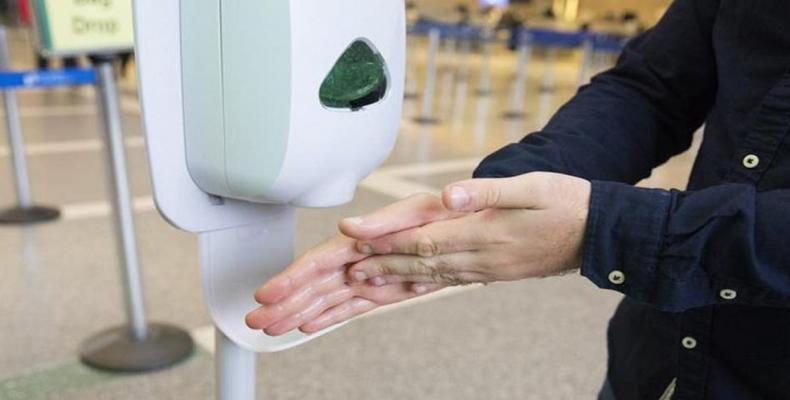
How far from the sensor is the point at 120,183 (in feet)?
6.12

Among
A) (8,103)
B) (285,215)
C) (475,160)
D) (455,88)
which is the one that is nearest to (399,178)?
(475,160)

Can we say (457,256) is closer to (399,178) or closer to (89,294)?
(89,294)

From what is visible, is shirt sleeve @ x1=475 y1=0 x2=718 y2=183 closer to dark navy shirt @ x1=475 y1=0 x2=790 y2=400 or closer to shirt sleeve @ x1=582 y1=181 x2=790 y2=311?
dark navy shirt @ x1=475 y1=0 x2=790 y2=400

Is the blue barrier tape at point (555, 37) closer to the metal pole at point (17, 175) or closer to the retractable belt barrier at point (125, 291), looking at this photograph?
the metal pole at point (17, 175)

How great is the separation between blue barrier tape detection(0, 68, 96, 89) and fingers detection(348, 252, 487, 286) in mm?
1754

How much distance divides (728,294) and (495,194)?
20 centimetres

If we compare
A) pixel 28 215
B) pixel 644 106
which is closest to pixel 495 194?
pixel 644 106

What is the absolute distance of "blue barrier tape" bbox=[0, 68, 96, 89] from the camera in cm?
220

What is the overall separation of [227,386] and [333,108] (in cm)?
36

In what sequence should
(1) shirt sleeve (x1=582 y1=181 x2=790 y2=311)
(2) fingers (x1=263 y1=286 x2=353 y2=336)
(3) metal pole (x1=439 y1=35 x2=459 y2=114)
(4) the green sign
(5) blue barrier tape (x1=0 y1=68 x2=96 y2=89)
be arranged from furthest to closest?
(3) metal pole (x1=439 y1=35 x2=459 y2=114) → (5) blue barrier tape (x1=0 y1=68 x2=96 y2=89) → (4) the green sign → (2) fingers (x1=263 y1=286 x2=353 y2=336) → (1) shirt sleeve (x1=582 y1=181 x2=790 y2=311)

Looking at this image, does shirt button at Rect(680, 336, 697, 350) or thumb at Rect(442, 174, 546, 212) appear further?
shirt button at Rect(680, 336, 697, 350)

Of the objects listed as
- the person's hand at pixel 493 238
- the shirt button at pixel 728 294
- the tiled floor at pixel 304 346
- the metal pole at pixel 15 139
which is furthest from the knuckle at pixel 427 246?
the metal pole at pixel 15 139

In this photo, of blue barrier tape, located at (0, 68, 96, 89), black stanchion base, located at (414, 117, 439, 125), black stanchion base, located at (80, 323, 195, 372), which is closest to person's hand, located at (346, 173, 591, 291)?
black stanchion base, located at (80, 323, 195, 372)

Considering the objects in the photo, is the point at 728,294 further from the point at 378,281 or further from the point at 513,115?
the point at 513,115
